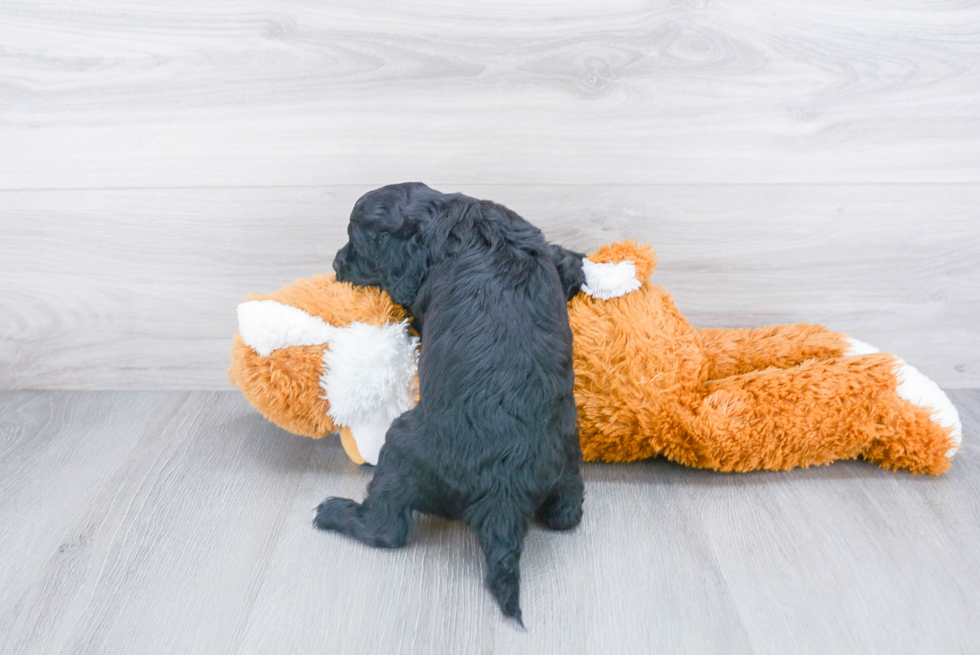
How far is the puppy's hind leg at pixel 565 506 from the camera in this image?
94 cm

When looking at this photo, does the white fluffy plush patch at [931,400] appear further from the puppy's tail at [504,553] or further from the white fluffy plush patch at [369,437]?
the white fluffy plush patch at [369,437]

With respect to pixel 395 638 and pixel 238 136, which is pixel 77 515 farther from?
pixel 238 136

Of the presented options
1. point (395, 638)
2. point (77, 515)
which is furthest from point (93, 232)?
point (395, 638)

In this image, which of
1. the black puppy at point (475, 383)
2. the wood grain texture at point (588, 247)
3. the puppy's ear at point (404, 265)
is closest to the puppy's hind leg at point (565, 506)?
the black puppy at point (475, 383)

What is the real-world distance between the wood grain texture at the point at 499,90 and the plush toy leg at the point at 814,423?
392 mm

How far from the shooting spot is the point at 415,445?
892 mm

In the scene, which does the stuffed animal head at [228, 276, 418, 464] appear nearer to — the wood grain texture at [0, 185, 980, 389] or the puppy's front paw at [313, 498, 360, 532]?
the puppy's front paw at [313, 498, 360, 532]

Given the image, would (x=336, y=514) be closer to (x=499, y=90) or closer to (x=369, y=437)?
(x=369, y=437)

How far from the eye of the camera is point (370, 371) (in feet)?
3.37

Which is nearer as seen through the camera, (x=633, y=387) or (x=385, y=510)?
(x=385, y=510)

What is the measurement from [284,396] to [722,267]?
829mm

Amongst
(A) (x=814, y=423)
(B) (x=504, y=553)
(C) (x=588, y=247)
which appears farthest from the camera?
(C) (x=588, y=247)

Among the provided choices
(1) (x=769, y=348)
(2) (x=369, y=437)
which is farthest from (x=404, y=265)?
(1) (x=769, y=348)

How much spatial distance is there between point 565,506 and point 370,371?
1.13 feet
